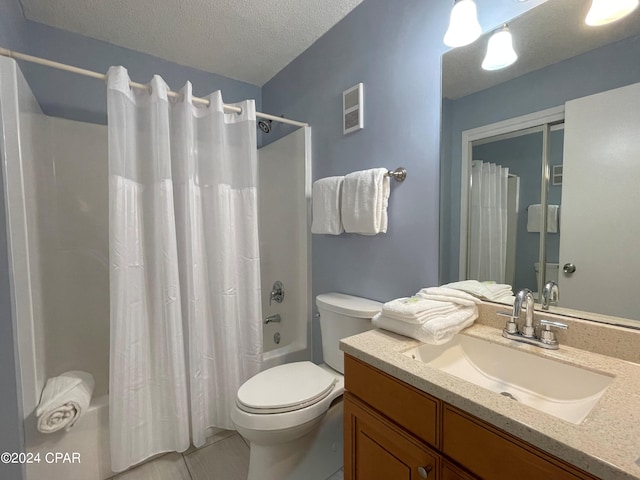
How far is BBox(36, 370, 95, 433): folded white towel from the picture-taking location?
115 cm

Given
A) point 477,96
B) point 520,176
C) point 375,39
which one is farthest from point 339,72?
point 520,176

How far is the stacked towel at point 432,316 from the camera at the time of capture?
0.94 metres

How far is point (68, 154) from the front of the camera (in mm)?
1805

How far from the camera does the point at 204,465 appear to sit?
146 cm

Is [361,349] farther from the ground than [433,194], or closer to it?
closer to it

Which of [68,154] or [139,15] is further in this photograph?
[68,154]

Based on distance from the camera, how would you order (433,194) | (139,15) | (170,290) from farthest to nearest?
(139,15), (170,290), (433,194)

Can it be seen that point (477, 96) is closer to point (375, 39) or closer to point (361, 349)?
point (375, 39)

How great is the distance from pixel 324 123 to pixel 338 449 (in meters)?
1.87

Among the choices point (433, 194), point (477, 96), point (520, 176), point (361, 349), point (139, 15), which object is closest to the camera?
point (361, 349)

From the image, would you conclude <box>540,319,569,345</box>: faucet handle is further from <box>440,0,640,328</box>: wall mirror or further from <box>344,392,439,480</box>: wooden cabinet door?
<box>344,392,439,480</box>: wooden cabinet door

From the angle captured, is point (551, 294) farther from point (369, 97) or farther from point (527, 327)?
point (369, 97)

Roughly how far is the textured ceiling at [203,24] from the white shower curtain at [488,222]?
3.95ft

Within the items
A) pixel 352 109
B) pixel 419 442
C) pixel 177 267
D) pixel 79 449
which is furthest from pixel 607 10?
pixel 79 449
